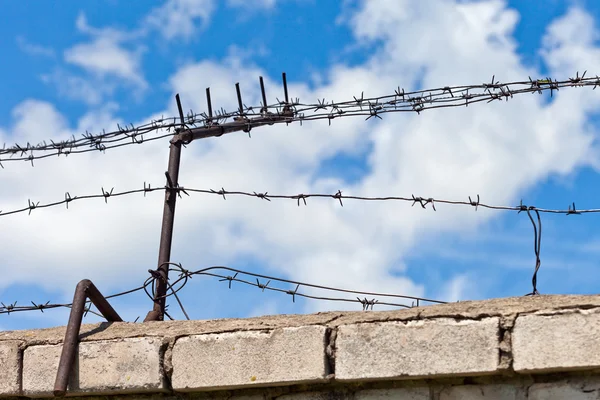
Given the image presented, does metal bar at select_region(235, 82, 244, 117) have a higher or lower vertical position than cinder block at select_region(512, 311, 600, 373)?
higher

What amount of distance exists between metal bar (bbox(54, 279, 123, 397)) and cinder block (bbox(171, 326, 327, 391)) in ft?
1.79

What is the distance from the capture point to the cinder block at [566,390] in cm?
382

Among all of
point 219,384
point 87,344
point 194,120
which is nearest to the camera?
point 219,384

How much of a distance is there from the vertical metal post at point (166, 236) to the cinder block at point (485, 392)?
169 cm

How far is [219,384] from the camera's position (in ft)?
14.5

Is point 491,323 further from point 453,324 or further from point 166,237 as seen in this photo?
point 166,237

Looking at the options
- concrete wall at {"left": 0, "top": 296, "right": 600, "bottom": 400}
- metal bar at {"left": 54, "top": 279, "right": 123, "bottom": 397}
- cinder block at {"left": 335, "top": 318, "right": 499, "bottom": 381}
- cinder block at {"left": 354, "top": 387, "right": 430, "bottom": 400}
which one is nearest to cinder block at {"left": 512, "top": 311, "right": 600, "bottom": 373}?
concrete wall at {"left": 0, "top": 296, "right": 600, "bottom": 400}

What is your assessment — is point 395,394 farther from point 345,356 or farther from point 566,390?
point 566,390

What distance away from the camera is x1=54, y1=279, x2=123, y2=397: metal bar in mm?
4652

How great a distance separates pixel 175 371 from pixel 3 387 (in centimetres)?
99

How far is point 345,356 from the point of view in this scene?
423cm

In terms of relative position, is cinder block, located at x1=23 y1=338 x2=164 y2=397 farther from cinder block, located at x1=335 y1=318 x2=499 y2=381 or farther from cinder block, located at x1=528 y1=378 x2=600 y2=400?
cinder block, located at x1=528 y1=378 x2=600 y2=400

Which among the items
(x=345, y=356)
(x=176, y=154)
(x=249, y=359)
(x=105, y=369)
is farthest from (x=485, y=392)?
(x=176, y=154)

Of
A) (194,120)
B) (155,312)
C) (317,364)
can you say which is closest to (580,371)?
(317,364)
